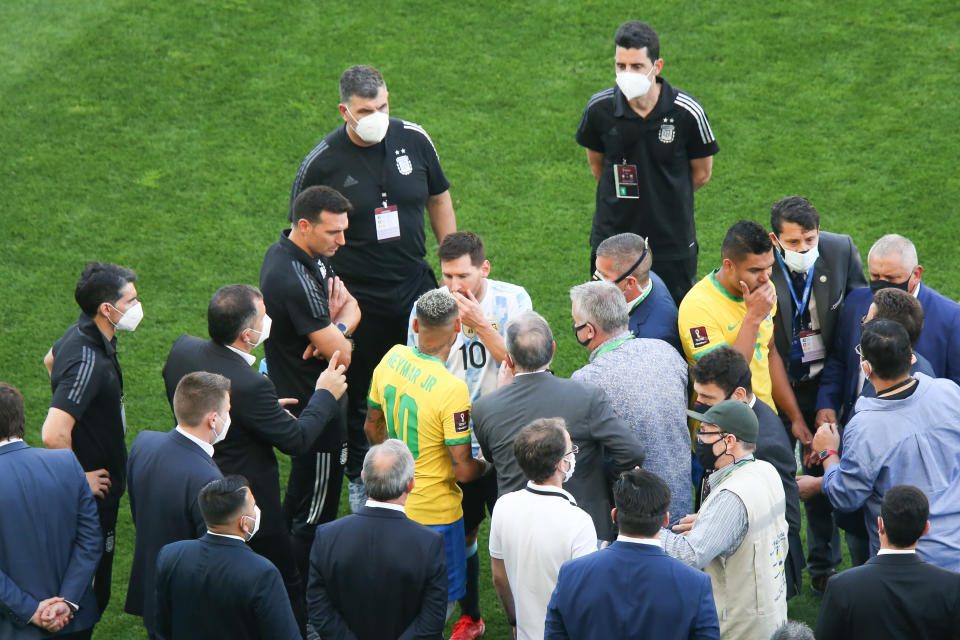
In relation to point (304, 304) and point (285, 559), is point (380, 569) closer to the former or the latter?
point (285, 559)

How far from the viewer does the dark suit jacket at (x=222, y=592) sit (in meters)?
4.02

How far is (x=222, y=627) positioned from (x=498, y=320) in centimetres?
191

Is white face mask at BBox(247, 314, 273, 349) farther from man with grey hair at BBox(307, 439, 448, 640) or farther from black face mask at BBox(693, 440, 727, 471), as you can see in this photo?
black face mask at BBox(693, 440, 727, 471)

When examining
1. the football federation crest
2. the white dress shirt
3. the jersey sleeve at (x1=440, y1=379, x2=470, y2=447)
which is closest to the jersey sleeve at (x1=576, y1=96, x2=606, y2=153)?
the football federation crest

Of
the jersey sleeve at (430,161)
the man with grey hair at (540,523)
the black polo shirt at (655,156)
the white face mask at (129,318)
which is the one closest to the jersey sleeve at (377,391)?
the man with grey hair at (540,523)

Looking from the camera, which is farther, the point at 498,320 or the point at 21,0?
the point at 21,0

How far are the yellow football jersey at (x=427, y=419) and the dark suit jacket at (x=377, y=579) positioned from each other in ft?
2.25

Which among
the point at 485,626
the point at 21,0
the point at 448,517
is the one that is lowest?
the point at 485,626

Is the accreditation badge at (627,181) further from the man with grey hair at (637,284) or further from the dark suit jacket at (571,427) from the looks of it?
the dark suit jacket at (571,427)

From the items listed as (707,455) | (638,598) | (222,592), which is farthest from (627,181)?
(222,592)

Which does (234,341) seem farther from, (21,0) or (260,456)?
(21,0)

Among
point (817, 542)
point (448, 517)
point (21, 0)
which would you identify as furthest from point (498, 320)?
point (21, 0)

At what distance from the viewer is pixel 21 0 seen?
33.1 feet

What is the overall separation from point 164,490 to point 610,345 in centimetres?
170
